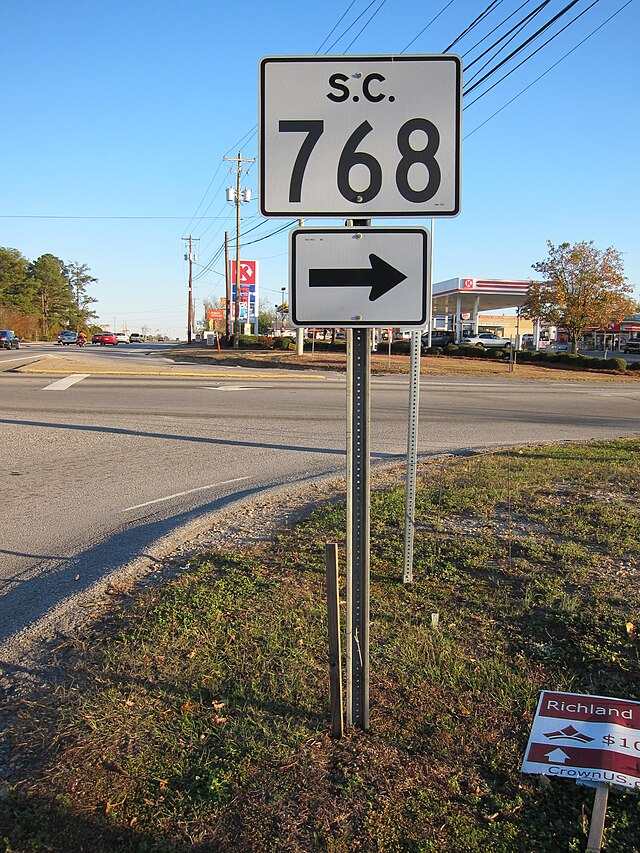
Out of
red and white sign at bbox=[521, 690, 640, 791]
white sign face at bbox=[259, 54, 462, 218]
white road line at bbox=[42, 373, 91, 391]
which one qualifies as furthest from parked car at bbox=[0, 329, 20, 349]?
red and white sign at bbox=[521, 690, 640, 791]

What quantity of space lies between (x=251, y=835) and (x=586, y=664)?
195 centimetres

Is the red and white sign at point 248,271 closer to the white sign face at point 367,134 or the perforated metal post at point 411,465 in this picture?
the perforated metal post at point 411,465

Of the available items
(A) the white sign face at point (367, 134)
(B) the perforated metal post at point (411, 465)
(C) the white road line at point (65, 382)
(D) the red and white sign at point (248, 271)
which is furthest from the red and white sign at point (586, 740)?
(D) the red and white sign at point (248, 271)

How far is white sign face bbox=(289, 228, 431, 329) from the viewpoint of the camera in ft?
9.27

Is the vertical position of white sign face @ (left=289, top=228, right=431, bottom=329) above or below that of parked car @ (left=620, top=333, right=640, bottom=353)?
above

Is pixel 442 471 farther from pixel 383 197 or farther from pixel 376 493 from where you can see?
pixel 383 197

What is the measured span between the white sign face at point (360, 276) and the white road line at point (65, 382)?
16.9 m

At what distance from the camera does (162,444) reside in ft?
35.7

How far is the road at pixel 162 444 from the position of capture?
5.90 m

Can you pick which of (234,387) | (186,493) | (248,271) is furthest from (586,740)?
(248,271)

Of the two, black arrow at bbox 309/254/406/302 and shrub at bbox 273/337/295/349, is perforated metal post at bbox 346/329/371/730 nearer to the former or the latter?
black arrow at bbox 309/254/406/302

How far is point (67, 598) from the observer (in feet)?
15.6

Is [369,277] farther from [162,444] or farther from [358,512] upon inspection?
[162,444]

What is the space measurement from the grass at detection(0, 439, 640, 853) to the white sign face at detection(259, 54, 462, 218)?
2120 millimetres
